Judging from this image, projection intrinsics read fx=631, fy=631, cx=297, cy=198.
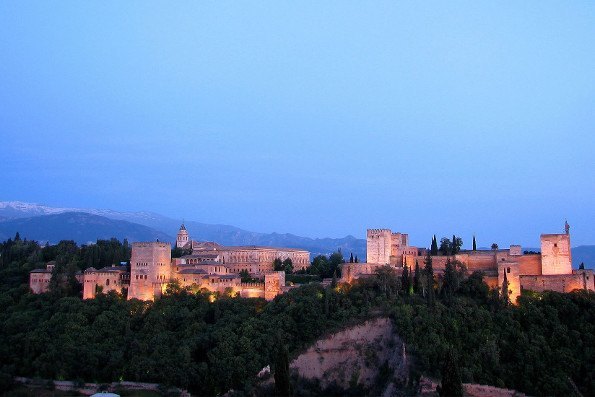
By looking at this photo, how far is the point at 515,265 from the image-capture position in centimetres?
4350

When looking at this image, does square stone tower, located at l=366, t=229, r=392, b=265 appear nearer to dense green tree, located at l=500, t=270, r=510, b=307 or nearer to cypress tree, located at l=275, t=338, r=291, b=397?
dense green tree, located at l=500, t=270, r=510, b=307

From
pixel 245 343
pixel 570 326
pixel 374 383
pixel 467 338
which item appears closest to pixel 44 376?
pixel 245 343

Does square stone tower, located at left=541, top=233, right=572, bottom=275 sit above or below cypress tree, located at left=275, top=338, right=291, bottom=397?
above

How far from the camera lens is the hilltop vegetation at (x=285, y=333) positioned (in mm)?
36156

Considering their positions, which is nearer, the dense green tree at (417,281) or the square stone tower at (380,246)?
the dense green tree at (417,281)

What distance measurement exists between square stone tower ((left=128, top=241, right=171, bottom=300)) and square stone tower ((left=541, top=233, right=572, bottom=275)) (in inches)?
1113

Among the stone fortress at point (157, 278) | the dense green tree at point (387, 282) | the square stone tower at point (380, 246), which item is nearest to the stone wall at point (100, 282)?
the stone fortress at point (157, 278)

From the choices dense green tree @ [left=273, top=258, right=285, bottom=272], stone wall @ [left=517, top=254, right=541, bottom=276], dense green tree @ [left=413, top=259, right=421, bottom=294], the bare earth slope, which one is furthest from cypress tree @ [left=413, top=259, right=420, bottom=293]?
dense green tree @ [left=273, top=258, right=285, bottom=272]

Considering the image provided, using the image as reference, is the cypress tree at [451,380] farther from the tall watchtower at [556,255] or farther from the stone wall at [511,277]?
the tall watchtower at [556,255]

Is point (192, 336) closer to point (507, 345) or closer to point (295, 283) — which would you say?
point (295, 283)

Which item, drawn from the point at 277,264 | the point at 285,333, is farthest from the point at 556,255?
the point at 277,264

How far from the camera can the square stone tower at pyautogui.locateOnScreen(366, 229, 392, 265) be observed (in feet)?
168

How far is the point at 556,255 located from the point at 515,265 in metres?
3.64

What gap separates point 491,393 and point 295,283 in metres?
21.0
